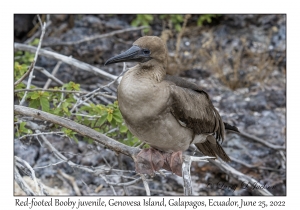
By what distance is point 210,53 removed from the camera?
26.5ft

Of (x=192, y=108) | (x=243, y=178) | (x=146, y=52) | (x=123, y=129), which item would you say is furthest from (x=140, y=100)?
(x=243, y=178)

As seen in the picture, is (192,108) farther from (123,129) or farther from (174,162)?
(123,129)

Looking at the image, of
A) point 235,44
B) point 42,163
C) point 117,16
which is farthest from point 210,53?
point 42,163

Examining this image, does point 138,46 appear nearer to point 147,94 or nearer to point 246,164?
point 147,94

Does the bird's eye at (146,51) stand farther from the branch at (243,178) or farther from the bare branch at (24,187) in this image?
the branch at (243,178)

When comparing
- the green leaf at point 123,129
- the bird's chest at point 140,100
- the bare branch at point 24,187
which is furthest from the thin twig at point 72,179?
the bird's chest at point 140,100

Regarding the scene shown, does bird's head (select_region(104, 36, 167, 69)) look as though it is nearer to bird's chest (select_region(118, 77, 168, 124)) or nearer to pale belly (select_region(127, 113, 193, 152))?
bird's chest (select_region(118, 77, 168, 124))

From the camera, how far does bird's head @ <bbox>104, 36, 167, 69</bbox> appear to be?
398 cm

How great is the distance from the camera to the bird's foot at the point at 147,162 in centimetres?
433

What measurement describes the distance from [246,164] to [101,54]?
298 centimetres

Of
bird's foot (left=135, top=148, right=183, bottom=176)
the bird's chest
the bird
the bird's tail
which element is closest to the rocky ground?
the bird's tail

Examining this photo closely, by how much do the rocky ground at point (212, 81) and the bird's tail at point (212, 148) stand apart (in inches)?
35.0

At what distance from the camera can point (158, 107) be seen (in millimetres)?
3990

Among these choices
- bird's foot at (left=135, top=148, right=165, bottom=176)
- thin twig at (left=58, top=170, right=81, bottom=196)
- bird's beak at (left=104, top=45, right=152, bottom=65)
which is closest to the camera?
bird's beak at (left=104, top=45, right=152, bottom=65)
